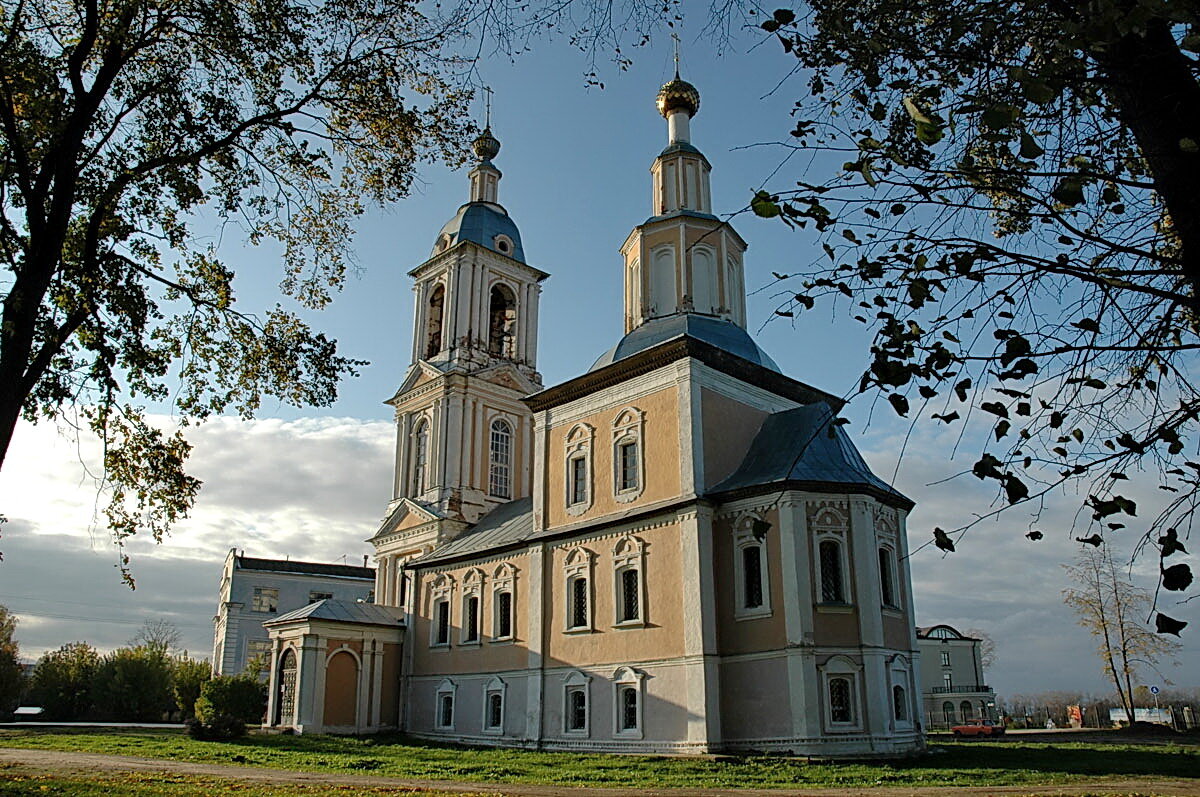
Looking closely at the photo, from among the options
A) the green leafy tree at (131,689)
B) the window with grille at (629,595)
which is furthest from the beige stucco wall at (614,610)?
the green leafy tree at (131,689)

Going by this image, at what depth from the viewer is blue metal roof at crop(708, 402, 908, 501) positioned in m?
19.8

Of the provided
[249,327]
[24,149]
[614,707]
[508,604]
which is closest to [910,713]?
[614,707]

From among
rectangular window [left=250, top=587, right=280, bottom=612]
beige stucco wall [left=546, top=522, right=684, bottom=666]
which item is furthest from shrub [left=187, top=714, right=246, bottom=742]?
rectangular window [left=250, top=587, right=280, bottom=612]

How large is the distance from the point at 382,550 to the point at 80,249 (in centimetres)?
2245

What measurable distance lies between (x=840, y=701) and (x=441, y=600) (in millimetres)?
14149

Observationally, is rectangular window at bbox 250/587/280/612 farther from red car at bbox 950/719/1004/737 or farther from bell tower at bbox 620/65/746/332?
red car at bbox 950/719/1004/737

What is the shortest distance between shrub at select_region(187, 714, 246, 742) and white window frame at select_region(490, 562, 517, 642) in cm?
741

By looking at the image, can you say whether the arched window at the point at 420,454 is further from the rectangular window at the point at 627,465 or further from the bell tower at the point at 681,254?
the rectangular window at the point at 627,465

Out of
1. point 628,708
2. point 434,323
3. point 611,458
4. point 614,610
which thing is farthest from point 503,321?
point 628,708

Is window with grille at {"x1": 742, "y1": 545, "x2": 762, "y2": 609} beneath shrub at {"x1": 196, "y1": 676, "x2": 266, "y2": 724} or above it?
above

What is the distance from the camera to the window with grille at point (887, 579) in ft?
65.3

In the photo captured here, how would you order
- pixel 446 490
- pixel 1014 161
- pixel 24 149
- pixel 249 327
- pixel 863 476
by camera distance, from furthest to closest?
pixel 446 490 < pixel 863 476 < pixel 249 327 < pixel 24 149 < pixel 1014 161

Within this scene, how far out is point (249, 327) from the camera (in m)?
12.9

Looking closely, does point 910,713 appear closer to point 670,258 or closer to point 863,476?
point 863,476
